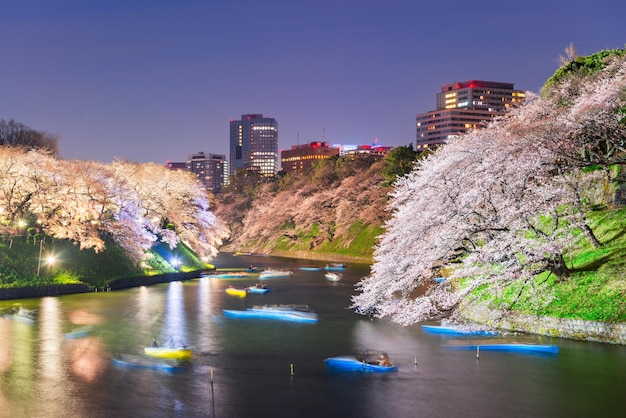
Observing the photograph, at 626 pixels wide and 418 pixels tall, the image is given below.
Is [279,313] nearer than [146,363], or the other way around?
[146,363]

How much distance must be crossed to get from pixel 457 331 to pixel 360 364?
274 inches

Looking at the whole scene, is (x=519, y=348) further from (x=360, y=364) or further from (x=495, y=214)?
(x=360, y=364)

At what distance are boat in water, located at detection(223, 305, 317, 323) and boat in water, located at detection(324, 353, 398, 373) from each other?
30.2ft

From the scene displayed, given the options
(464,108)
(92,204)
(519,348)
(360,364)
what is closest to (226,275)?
(92,204)

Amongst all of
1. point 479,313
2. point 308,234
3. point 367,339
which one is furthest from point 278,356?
point 308,234

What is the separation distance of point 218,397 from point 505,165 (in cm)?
1452

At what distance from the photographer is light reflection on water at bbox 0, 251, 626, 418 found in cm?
1666

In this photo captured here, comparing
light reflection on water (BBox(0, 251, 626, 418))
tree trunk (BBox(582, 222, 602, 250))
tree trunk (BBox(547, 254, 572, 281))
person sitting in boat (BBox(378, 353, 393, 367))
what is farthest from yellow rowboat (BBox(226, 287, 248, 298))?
tree trunk (BBox(582, 222, 602, 250))

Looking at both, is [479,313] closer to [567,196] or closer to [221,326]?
[567,196]

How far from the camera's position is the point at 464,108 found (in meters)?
170

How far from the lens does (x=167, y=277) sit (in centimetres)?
5172

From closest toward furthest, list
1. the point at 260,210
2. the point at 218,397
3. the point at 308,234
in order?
the point at 218,397
the point at 308,234
the point at 260,210

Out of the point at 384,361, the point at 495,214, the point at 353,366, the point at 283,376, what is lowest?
the point at 283,376

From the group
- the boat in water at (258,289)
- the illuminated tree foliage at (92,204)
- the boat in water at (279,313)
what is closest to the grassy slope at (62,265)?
the illuminated tree foliage at (92,204)
